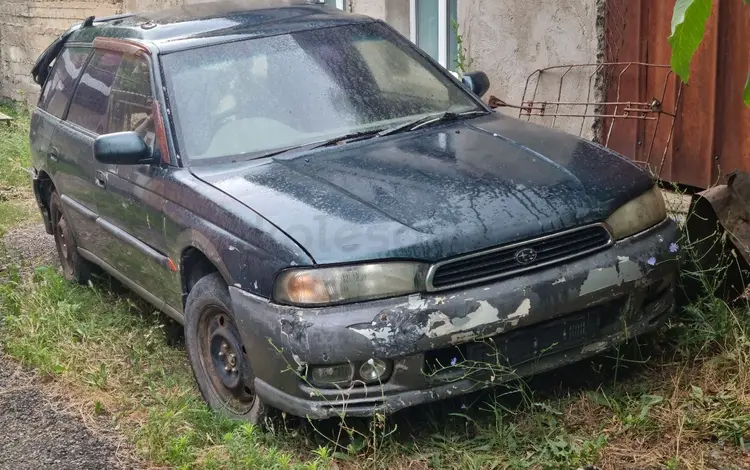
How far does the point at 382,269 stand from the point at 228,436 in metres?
0.92

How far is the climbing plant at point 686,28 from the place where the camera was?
2.33 metres

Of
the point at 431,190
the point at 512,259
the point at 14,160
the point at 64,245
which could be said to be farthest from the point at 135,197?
the point at 14,160

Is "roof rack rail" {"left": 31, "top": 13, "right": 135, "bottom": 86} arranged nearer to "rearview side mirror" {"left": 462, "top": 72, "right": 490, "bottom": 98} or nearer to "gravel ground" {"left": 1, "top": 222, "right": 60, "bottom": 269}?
"gravel ground" {"left": 1, "top": 222, "right": 60, "bottom": 269}

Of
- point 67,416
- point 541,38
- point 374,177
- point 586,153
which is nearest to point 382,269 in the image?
point 374,177

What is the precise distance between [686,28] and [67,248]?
16.1 ft

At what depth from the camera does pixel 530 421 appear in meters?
3.87

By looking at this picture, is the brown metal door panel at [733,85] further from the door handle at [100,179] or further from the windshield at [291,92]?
the door handle at [100,179]

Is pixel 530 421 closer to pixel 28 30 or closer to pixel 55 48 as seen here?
pixel 55 48

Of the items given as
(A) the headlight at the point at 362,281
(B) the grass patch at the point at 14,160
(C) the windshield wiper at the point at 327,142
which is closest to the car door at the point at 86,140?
(C) the windshield wiper at the point at 327,142

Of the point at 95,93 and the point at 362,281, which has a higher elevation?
the point at 95,93

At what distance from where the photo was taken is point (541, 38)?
7.25 meters

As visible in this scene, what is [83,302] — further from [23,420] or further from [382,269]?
[382,269]

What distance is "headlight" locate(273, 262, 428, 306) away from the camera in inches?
142

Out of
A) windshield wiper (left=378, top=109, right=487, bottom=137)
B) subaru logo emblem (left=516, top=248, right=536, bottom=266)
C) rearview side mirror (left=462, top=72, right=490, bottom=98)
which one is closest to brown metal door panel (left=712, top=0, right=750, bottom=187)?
rearview side mirror (left=462, top=72, right=490, bottom=98)
